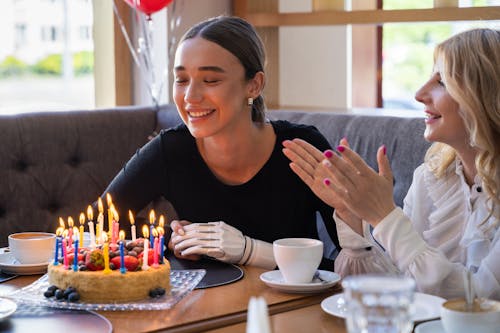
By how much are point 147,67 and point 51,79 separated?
0.45 m

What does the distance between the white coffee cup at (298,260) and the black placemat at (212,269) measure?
130 mm

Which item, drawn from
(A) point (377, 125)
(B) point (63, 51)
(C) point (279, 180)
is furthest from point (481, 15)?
(B) point (63, 51)

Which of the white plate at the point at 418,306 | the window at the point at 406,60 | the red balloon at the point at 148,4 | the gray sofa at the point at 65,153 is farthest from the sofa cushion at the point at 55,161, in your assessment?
the window at the point at 406,60

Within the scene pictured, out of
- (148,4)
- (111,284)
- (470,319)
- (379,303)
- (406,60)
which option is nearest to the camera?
(379,303)

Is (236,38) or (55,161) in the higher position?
(236,38)

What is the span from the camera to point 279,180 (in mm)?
2416

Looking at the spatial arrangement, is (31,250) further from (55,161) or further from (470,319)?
(55,161)

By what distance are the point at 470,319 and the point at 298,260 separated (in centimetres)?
47

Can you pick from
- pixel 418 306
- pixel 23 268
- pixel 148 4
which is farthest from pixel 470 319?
pixel 148 4

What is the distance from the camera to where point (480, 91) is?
1.90m

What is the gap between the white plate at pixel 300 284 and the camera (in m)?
1.70

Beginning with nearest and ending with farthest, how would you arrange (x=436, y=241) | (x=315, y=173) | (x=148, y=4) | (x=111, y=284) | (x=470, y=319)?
(x=470, y=319), (x=111, y=284), (x=315, y=173), (x=436, y=241), (x=148, y=4)

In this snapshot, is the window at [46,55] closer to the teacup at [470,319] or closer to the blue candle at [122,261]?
the blue candle at [122,261]

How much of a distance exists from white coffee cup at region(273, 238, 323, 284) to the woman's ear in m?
0.80
